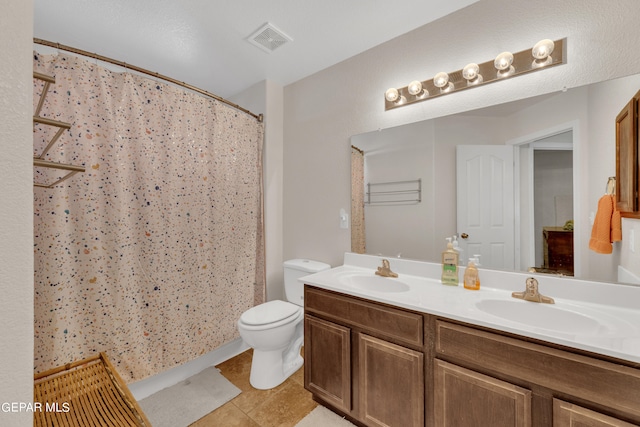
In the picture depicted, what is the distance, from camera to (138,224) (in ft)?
5.57

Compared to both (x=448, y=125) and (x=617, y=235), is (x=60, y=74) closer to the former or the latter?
(x=448, y=125)

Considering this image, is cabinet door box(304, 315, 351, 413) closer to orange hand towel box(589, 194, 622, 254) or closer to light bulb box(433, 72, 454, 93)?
orange hand towel box(589, 194, 622, 254)

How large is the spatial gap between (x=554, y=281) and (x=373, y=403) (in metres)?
1.09

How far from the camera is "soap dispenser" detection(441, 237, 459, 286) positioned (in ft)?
4.94

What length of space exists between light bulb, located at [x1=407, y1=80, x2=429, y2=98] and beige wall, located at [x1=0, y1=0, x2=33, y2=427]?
170 centimetres

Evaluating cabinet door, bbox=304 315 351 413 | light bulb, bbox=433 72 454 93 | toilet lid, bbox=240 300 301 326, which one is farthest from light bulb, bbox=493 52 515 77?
toilet lid, bbox=240 300 301 326

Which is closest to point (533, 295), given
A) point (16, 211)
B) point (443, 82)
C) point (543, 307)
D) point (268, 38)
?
point (543, 307)

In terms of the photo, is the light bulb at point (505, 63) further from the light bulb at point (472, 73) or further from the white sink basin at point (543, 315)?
the white sink basin at point (543, 315)

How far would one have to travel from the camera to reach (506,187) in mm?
1479

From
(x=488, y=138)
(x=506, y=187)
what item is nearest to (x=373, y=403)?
(x=506, y=187)

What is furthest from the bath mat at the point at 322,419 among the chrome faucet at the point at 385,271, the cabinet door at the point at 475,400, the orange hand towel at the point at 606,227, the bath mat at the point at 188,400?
the orange hand towel at the point at 606,227

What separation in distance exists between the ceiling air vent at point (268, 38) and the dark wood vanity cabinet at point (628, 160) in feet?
6.14

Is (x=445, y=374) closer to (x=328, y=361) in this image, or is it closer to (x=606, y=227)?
(x=328, y=361)

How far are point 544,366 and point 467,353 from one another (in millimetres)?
243
